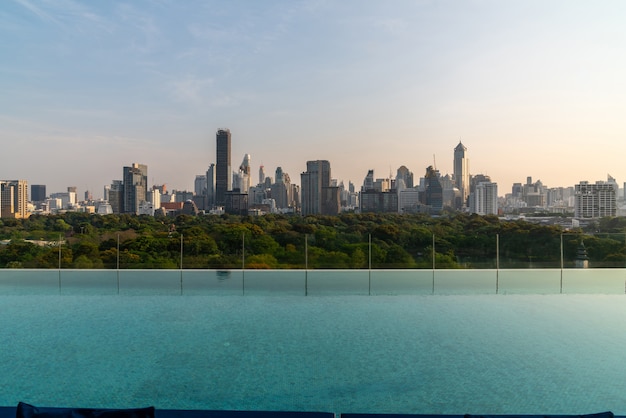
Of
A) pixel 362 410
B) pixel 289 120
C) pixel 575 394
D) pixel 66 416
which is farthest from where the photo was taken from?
pixel 289 120

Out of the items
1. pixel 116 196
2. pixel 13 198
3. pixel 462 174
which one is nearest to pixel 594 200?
pixel 462 174

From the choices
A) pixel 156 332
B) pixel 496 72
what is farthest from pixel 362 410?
pixel 496 72

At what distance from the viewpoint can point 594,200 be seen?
2603 cm

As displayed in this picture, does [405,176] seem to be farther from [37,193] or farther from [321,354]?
[321,354]

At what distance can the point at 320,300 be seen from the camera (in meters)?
8.19

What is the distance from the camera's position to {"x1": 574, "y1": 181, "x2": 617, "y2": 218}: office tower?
82.7ft

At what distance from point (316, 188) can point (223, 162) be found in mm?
8626

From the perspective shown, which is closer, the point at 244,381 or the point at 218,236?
the point at 244,381

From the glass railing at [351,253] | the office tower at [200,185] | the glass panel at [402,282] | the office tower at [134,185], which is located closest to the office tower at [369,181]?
the office tower at [200,185]

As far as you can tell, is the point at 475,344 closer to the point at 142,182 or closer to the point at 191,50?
the point at 191,50

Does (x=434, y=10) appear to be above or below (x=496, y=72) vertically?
above

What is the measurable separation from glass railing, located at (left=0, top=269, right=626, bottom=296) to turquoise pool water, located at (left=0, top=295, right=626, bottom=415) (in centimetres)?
65

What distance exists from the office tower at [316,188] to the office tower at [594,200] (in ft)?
41.0

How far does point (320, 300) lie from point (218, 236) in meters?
3.86
